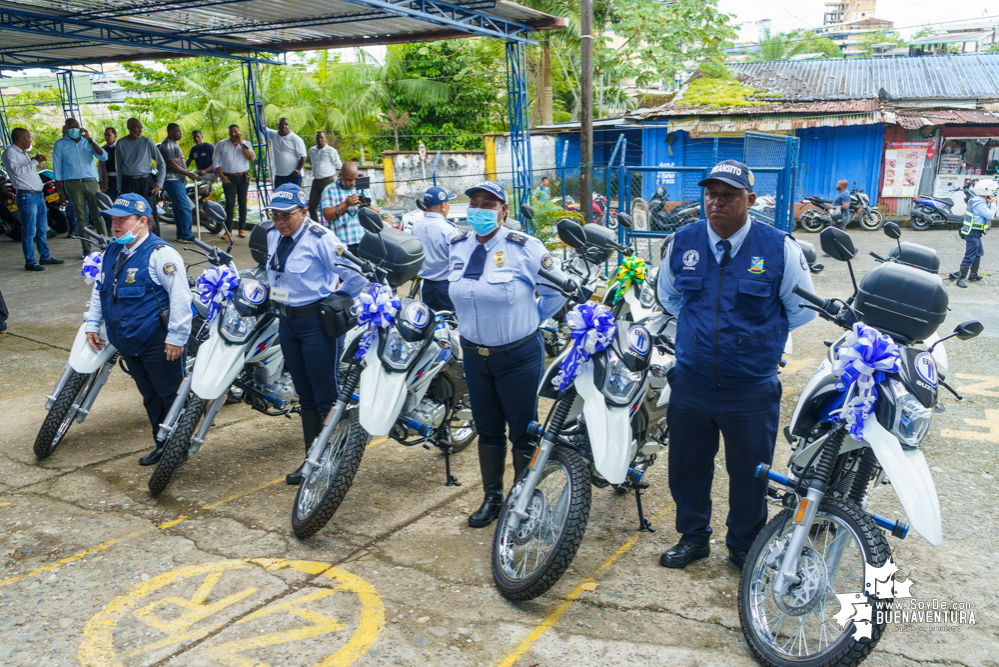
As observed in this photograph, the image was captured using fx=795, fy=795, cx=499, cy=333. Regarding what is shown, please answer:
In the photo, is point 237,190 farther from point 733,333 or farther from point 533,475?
point 733,333

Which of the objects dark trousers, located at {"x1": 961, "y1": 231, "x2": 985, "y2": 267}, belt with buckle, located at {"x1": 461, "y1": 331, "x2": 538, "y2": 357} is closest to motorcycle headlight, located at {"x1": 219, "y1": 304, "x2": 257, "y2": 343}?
belt with buckle, located at {"x1": 461, "y1": 331, "x2": 538, "y2": 357}

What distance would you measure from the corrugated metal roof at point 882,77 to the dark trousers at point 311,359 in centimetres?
2025

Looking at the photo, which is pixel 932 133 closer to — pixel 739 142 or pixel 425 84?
pixel 739 142

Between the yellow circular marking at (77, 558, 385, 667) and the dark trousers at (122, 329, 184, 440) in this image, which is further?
the dark trousers at (122, 329, 184, 440)

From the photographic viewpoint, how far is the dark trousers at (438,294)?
242 inches

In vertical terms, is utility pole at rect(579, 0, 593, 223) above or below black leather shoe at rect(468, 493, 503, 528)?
above

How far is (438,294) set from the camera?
20.3 ft

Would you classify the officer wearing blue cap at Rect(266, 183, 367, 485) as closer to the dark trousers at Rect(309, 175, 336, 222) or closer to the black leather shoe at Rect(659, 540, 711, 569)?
the black leather shoe at Rect(659, 540, 711, 569)

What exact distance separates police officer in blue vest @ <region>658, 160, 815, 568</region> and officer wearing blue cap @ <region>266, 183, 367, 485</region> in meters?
2.03

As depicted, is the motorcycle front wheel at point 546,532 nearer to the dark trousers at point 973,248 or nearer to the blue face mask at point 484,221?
the blue face mask at point 484,221

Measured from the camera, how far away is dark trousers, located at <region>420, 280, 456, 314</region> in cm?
615

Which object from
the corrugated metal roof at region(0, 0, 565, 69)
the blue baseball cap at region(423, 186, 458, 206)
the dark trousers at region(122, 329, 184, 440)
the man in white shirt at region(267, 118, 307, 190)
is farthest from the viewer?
the man in white shirt at region(267, 118, 307, 190)

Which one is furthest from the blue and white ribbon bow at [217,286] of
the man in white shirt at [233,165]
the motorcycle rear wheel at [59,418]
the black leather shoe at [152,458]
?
the man in white shirt at [233,165]

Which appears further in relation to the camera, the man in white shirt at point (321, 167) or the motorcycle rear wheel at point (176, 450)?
the man in white shirt at point (321, 167)
